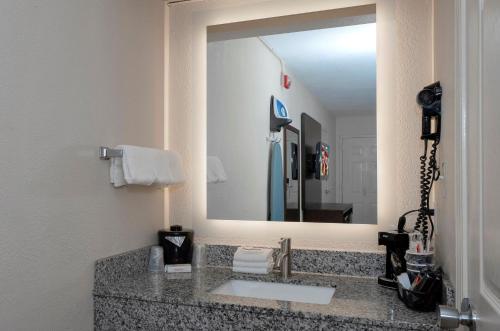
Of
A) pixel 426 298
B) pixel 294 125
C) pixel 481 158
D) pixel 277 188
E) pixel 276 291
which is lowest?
pixel 276 291

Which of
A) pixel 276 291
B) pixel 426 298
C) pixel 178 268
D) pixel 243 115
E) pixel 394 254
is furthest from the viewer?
pixel 243 115

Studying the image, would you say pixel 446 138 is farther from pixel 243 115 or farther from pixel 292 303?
pixel 243 115

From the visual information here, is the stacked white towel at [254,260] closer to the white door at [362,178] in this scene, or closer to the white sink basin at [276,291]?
the white sink basin at [276,291]

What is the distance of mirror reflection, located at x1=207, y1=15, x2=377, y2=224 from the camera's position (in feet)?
5.49

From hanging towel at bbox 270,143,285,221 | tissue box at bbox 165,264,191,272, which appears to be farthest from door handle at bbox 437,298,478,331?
tissue box at bbox 165,264,191,272

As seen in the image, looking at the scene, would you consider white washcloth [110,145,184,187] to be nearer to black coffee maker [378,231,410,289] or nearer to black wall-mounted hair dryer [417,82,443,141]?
black coffee maker [378,231,410,289]

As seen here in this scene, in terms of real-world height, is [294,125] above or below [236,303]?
above

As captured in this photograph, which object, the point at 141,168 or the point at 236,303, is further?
the point at 141,168

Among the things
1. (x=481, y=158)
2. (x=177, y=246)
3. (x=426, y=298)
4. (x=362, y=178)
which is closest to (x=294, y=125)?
(x=362, y=178)

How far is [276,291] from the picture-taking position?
1.60 meters

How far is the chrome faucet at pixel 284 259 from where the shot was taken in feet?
5.26

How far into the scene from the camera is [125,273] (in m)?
1.59

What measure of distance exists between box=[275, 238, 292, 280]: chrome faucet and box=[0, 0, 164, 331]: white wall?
595 millimetres

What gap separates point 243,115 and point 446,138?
2.99ft
